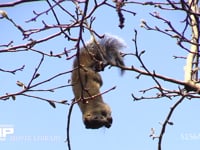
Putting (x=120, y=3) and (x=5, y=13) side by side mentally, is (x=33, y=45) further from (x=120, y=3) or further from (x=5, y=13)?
(x=120, y=3)

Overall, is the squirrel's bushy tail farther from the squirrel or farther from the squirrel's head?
the squirrel's head

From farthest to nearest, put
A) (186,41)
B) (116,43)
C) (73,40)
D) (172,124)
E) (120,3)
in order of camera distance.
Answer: (116,43) → (172,124) → (186,41) → (73,40) → (120,3)

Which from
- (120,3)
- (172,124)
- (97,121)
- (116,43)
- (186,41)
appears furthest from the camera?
(97,121)

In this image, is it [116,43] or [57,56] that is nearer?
[57,56]

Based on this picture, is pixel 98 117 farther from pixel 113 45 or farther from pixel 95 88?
pixel 113 45

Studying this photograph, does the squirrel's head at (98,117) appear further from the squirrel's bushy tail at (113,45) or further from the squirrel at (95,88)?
the squirrel's bushy tail at (113,45)

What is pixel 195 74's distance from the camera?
224 cm

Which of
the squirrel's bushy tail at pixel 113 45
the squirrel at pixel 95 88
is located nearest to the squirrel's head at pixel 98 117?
the squirrel at pixel 95 88

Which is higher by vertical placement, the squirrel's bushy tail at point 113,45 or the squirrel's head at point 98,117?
the squirrel's bushy tail at point 113,45

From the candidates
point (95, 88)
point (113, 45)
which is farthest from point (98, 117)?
point (113, 45)

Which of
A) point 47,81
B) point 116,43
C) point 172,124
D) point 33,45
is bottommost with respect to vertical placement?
point 172,124

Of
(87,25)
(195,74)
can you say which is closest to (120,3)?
(87,25)

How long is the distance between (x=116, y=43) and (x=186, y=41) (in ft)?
4.67

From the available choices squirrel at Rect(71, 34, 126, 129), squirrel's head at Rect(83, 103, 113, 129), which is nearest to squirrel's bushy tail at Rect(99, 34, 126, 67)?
squirrel at Rect(71, 34, 126, 129)
